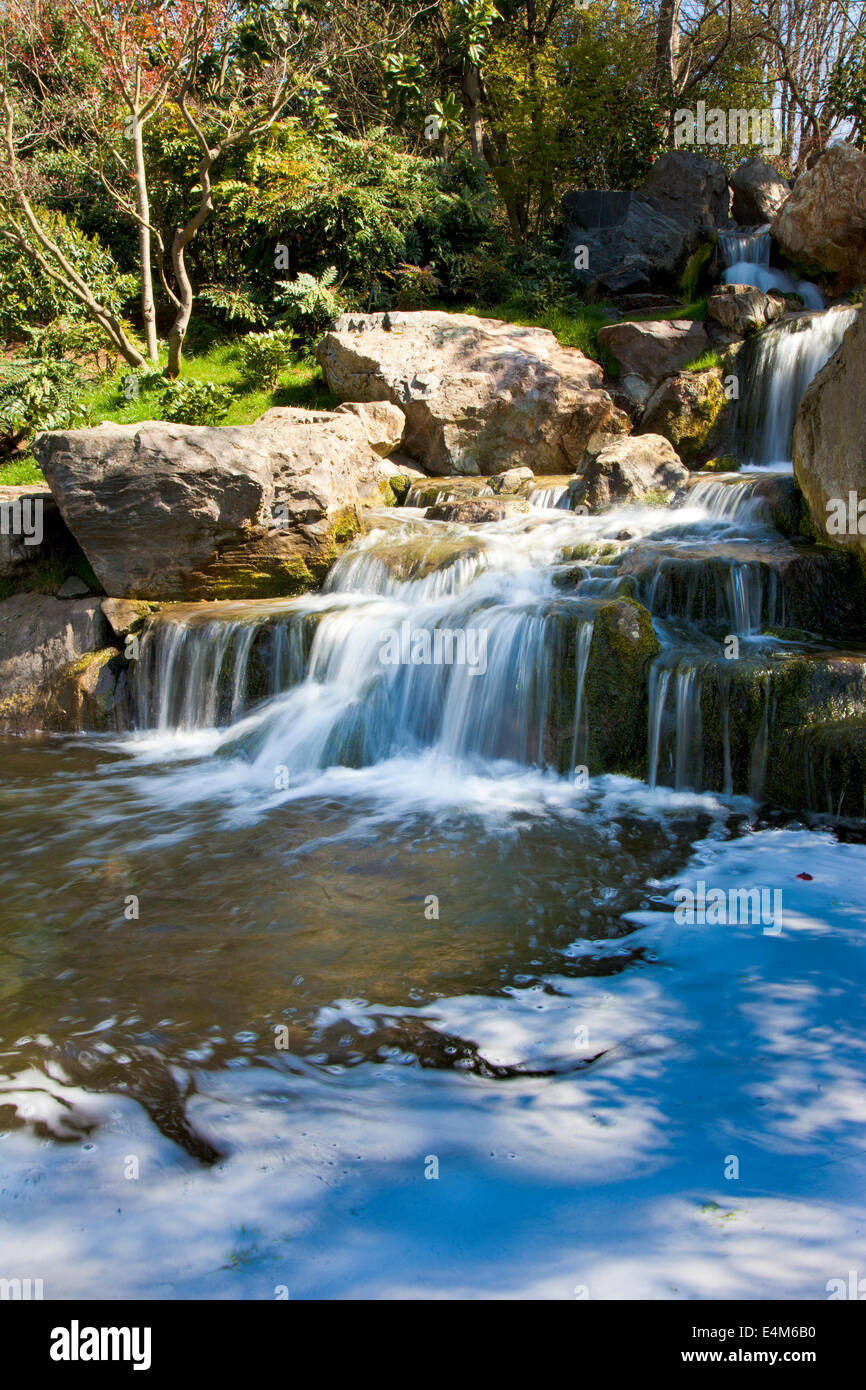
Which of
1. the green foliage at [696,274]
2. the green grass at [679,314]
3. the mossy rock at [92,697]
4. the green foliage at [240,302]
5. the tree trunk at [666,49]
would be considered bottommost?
the mossy rock at [92,697]

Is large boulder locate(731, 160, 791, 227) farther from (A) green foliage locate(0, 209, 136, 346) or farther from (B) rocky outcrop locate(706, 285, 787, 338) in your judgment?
(A) green foliage locate(0, 209, 136, 346)

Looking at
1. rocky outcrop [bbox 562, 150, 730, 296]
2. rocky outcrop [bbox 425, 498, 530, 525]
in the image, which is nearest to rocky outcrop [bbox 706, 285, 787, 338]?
rocky outcrop [bbox 562, 150, 730, 296]

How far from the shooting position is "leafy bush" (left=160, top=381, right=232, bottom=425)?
14.1 meters

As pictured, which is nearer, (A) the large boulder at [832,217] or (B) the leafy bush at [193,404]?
(B) the leafy bush at [193,404]

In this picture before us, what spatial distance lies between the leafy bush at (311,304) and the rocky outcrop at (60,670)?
28.9 feet

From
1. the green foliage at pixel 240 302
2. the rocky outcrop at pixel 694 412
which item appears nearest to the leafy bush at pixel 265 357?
the green foliage at pixel 240 302

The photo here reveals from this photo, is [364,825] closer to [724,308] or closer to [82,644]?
[82,644]

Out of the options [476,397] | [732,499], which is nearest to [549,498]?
[732,499]

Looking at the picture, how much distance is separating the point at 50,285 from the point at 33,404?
144 inches

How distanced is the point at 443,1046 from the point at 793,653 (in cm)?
462

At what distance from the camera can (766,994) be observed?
4.33 m

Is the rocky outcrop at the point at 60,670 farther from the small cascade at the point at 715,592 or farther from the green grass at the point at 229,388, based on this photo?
the small cascade at the point at 715,592

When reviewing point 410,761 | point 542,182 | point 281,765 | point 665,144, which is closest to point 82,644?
point 281,765

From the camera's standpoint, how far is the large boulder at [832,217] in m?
14.5
